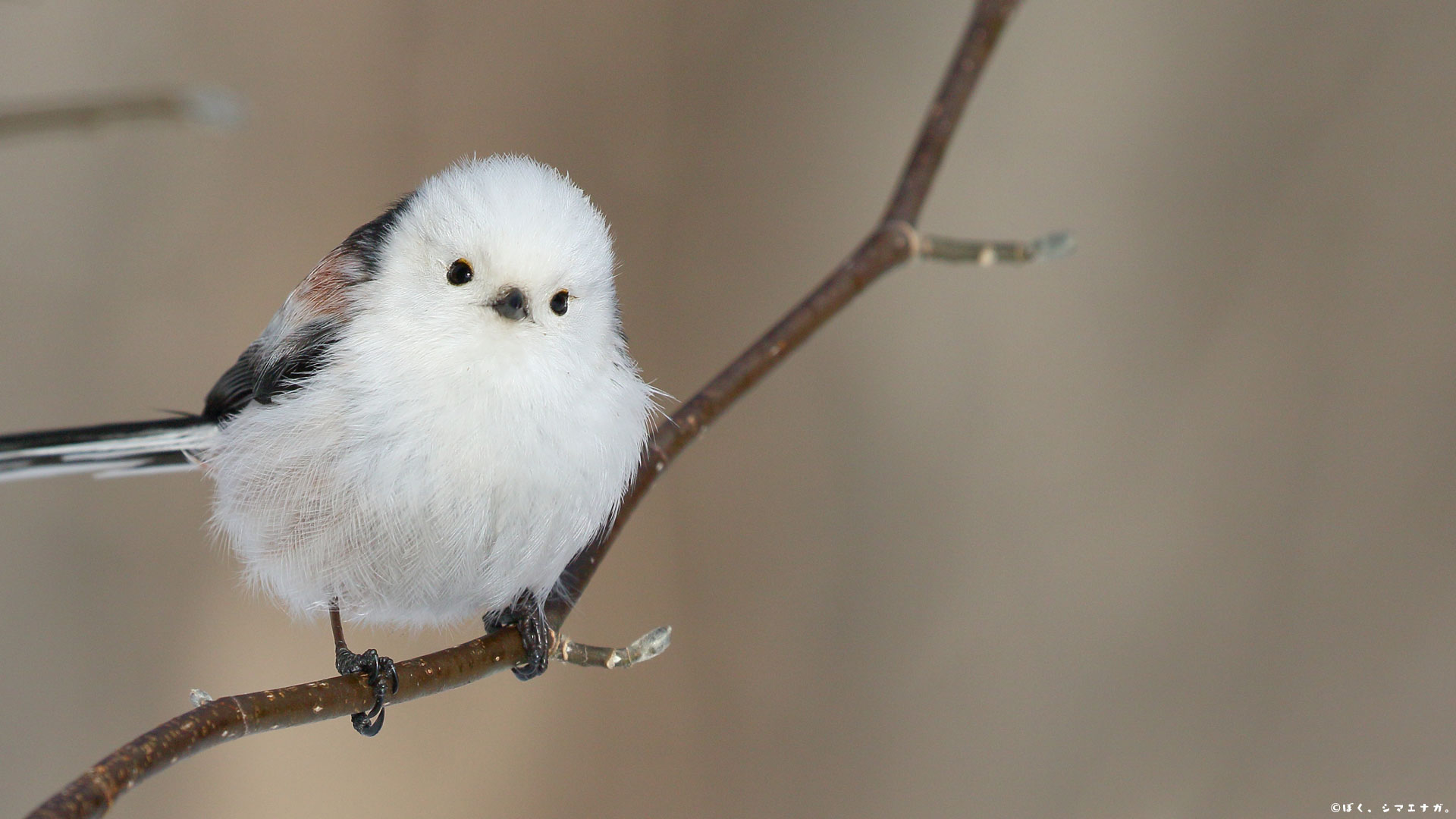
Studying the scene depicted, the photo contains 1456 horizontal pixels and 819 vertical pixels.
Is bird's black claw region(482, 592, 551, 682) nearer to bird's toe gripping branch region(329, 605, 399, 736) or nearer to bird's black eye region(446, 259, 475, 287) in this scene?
bird's toe gripping branch region(329, 605, 399, 736)

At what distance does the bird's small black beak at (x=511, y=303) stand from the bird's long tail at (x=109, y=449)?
398 millimetres

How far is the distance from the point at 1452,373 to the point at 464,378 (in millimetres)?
1755

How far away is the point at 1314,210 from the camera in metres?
1.99

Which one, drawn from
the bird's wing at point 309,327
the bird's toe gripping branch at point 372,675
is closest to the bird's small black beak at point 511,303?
the bird's wing at point 309,327

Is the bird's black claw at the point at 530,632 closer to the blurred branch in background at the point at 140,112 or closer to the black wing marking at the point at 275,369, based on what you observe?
the black wing marking at the point at 275,369

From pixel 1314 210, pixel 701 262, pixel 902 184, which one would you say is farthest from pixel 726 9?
pixel 902 184

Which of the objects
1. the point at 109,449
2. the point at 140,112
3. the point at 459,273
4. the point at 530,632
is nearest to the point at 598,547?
the point at 530,632

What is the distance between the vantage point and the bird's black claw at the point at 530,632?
1.07 meters

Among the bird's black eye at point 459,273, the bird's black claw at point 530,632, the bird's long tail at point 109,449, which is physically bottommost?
the bird's black claw at point 530,632

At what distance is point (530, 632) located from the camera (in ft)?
3.54

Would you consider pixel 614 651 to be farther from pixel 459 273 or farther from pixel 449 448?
pixel 459 273

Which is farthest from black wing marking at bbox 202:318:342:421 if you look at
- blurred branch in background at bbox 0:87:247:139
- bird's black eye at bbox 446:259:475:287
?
blurred branch in background at bbox 0:87:247:139

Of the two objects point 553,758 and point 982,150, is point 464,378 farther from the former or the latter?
point 982,150

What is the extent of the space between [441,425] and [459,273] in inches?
5.1
